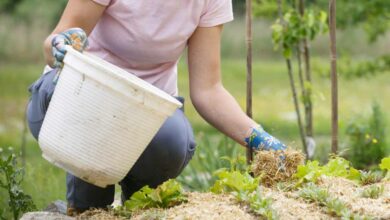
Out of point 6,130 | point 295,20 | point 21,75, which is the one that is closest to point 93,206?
point 295,20

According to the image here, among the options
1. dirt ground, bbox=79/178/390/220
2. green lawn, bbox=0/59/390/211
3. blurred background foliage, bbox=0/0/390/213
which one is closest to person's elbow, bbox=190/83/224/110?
dirt ground, bbox=79/178/390/220

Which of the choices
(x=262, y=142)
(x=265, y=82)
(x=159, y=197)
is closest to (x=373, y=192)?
(x=262, y=142)

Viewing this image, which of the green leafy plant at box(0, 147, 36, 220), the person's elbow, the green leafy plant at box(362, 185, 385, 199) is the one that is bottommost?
the green leafy plant at box(0, 147, 36, 220)

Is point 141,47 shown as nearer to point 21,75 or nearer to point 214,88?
point 214,88

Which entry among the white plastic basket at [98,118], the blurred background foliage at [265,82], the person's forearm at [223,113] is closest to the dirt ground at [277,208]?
the white plastic basket at [98,118]

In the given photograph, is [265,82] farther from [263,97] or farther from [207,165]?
[207,165]

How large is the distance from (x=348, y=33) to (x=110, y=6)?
807 cm

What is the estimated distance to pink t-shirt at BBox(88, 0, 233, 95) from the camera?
9.34 feet

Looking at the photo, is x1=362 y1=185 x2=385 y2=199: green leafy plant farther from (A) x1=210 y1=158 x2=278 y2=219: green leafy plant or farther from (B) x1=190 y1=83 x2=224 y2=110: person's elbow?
(B) x1=190 y1=83 x2=224 y2=110: person's elbow

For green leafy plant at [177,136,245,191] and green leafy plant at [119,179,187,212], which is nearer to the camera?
green leafy plant at [119,179,187,212]

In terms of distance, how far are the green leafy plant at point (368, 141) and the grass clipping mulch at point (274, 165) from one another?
2.02 meters

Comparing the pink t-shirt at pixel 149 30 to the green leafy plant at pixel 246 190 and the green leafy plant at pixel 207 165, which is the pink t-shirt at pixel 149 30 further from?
the green leafy plant at pixel 207 165

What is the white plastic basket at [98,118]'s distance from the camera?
2.30 metres

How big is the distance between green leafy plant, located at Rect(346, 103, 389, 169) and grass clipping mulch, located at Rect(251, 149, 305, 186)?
2.02m
